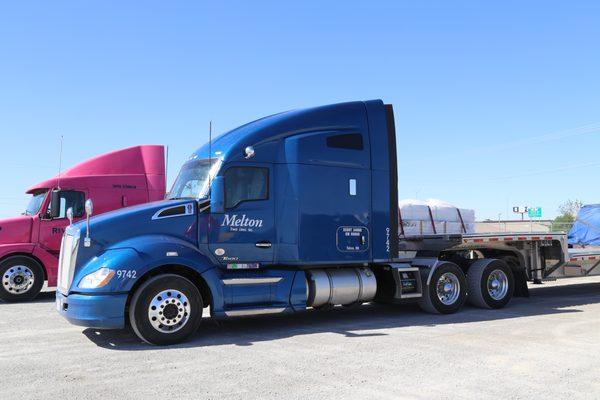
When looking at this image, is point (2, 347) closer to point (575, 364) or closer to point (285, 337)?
point (285, 337)

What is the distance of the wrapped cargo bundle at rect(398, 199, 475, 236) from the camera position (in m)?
12.5

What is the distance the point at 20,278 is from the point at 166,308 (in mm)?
6433

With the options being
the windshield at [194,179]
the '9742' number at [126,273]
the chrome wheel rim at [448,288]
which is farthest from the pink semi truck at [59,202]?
the chrome wheel rim at [448,288]

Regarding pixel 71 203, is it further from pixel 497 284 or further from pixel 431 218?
pixel 497 284

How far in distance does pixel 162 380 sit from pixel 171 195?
3.99 metres

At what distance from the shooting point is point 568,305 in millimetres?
11461

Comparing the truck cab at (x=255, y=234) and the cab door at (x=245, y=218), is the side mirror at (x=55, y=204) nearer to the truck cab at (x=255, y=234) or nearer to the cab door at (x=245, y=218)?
the truck cab at (x=255, y=234)

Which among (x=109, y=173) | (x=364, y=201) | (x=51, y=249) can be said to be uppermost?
(x=109, y=173)

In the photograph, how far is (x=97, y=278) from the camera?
23.7 feet

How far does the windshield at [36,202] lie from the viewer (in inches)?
505

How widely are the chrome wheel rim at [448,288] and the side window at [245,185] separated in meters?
3.94

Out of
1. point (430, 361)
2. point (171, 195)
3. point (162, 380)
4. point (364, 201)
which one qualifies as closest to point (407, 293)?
point (364, 201)

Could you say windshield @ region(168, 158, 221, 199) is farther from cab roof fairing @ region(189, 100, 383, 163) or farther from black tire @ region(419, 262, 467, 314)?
black tire @ region(419, 262, 467, 314)

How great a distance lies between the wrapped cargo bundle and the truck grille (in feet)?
21.0
